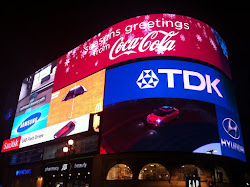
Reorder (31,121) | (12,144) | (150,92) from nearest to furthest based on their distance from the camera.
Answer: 1. (150,92)
2. (31,121)
3. (12,144)

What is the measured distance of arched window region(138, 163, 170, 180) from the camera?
23906mm

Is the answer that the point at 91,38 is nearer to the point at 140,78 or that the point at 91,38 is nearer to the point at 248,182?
the point at 140,78

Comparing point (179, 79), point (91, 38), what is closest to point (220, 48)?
point (179, 79)

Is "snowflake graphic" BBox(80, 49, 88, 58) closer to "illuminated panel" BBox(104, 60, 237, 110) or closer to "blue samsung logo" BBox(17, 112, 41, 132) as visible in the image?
"illuminated panel" BBox(104, 60, 237, 110)

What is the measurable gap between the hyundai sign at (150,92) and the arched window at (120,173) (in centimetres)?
185

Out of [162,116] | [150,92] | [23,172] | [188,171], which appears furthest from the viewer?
[23,172]

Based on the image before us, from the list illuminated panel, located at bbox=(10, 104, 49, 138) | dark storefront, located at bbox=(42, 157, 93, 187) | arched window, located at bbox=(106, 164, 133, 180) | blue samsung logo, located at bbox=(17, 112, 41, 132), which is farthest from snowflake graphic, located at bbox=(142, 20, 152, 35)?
blue samsung logo, located at bbox=(17, 112, 41, 132)

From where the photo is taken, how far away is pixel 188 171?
2420 cm

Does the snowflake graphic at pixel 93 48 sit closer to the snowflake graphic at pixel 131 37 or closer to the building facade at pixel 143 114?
the building facade at pixel 143 114

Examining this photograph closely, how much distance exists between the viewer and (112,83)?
92.5 feet

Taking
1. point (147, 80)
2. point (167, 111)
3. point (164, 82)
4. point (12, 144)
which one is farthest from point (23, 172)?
point (164, 82)

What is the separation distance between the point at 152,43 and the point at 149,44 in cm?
35

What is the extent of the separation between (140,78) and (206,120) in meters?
7.81

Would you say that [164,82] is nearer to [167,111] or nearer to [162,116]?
[167,111]
